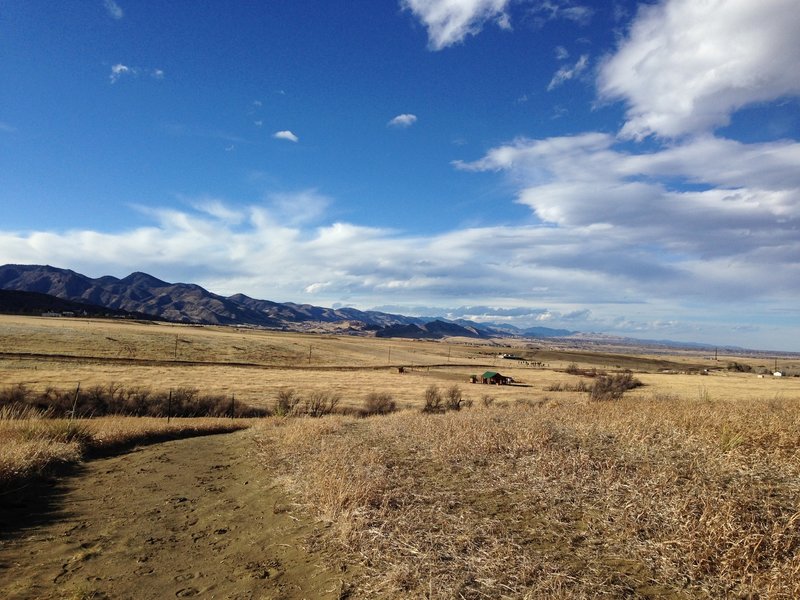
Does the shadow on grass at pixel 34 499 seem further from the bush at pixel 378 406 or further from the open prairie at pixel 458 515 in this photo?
the bush at pixel 378 406

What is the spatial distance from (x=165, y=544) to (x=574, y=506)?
6445 millimetres

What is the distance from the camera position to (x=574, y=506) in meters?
7.42

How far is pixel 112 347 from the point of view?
70.6m

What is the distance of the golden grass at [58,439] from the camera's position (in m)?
10.9

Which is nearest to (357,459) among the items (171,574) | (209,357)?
(171,574)

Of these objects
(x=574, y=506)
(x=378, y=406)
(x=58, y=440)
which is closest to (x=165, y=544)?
(x=574, y=506)

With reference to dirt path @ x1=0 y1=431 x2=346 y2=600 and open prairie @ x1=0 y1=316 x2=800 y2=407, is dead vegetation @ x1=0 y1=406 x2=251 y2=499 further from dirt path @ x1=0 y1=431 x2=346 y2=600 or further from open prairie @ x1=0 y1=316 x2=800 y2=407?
open prairie @ x1=0 y1=316 x2=800 y2=407

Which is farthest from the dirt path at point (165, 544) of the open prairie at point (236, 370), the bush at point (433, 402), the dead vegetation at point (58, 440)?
the open prairie at point (236, 370)

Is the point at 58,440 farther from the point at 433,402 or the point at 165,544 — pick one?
the point at 433,402

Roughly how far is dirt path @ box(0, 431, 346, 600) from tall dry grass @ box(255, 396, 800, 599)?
0.69m

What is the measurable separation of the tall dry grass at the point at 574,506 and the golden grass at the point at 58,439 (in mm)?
5419

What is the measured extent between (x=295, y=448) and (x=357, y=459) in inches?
130

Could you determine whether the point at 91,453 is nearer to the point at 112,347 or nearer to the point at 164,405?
the point at 164,405

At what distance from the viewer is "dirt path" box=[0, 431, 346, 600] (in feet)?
20.4
